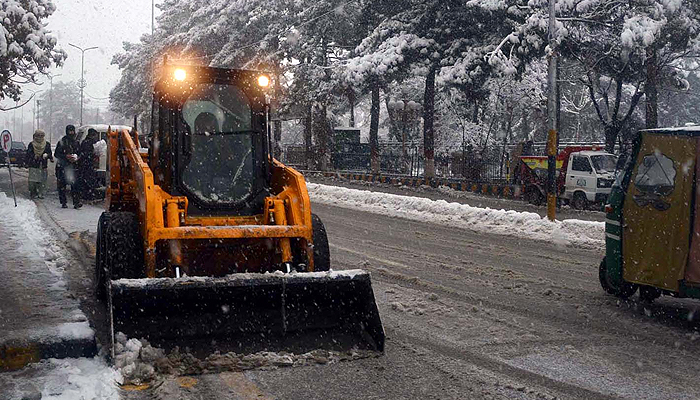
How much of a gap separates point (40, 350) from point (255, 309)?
1.69 metres

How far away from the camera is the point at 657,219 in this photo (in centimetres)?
771

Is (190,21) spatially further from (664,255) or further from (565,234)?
(664,255)

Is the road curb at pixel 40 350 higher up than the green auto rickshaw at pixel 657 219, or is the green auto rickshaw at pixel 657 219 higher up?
the green auto rickshaw at pixel 657 219

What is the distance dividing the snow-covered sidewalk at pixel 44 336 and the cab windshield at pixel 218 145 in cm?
174

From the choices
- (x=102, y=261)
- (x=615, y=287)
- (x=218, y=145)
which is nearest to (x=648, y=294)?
(x=615, y=287)

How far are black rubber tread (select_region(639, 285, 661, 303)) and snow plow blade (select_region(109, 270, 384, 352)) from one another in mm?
3557

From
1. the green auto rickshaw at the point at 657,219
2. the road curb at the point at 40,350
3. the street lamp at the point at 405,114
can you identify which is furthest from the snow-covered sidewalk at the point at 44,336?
the street lamp at the point at 405,114

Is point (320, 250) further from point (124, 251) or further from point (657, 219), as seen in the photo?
point (657, 219)

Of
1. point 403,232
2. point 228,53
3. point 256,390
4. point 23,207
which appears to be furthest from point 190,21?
point 256,390

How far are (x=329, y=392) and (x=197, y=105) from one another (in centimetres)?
359

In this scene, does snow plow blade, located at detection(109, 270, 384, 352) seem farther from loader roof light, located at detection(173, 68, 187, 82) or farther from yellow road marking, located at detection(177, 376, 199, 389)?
loader roof light, located at detection(173, 68, 187, 82)

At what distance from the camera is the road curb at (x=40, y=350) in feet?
19.0

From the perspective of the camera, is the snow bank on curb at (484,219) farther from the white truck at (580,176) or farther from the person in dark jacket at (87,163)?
the person in dark jacket at (87,163)

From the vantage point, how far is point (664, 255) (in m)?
7.58
